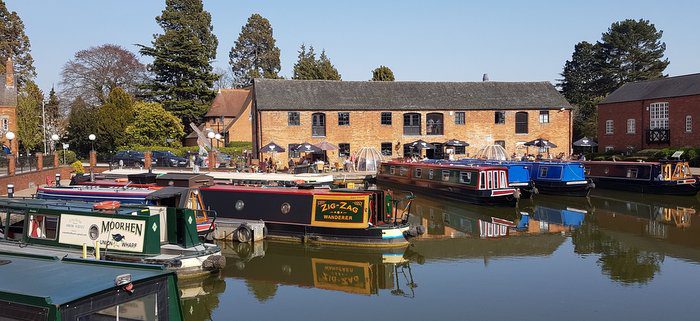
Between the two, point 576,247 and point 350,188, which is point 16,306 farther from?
point 576,247

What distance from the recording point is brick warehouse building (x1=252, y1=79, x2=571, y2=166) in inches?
1502

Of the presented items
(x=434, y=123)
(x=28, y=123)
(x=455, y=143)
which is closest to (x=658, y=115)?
(x=455, y=143)

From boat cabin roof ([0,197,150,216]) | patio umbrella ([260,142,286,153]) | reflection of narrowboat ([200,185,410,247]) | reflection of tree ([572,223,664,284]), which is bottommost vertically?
reflection of tree ([572,223,664,284])

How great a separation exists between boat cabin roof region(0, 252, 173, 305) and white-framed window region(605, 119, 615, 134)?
43559 mm

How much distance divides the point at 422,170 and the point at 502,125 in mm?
13200

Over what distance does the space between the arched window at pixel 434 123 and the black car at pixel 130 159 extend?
1761cm

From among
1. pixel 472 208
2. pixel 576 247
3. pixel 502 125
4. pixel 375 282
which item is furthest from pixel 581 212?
pixel 502 125

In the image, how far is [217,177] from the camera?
77.2ft

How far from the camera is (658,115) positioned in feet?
132

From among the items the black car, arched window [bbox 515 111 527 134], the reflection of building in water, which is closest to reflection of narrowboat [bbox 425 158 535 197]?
the reflection of building in water

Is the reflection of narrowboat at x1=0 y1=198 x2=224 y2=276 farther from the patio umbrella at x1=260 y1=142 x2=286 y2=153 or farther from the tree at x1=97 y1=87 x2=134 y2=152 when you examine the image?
the tree at x1=97 y1=87 x2=134 y2=152

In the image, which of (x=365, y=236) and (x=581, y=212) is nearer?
(x=365, y=236)

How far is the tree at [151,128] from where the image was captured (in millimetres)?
40594

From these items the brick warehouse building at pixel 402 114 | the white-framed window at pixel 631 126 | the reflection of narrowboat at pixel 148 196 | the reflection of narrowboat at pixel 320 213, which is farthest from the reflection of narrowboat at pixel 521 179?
the white-framed window at pixel 631 126
